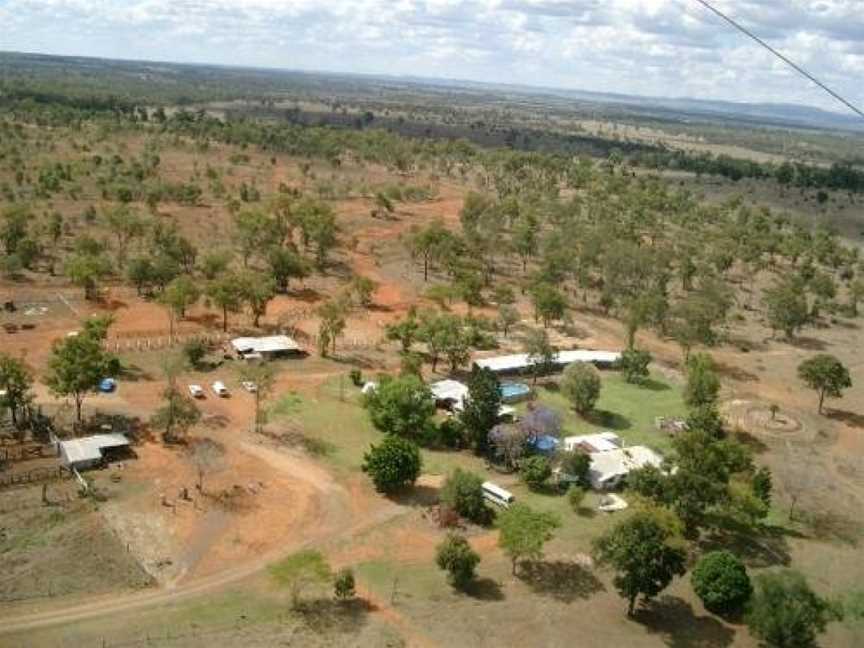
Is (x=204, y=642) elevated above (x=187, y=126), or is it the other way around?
(x=187, y=126)

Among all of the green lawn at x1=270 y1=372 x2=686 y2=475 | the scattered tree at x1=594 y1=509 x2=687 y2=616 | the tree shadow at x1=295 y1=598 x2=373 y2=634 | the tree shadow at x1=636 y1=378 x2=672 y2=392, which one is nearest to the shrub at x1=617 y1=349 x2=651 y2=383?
the tree shadow at x1=636 y1=378 x2=672 y2=392

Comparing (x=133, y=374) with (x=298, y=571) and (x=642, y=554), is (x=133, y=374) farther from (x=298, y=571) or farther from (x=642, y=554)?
(x=642, y=554)

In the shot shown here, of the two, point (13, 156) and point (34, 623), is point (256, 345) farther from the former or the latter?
point (13, 156)

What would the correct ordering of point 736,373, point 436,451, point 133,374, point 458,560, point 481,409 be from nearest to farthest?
point 458,560
point 481,409
point 436,451
point 133,374
point 736,373

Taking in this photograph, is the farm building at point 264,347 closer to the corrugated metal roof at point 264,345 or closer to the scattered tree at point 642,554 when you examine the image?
the corrugated metal roof at point 264,345

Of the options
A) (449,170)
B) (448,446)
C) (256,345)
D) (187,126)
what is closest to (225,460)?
(448,446)

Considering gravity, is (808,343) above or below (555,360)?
below

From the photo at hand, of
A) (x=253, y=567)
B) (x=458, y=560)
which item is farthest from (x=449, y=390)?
(x=253, y=567)
